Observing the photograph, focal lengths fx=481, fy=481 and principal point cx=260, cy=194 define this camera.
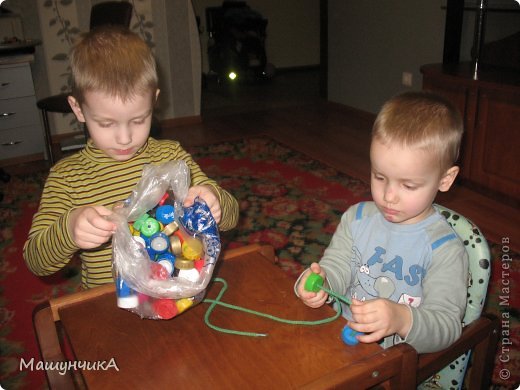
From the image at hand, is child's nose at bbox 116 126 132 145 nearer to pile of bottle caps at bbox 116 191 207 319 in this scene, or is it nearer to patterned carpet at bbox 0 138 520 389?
pile of bottle caps at bbox 116 191 207 319

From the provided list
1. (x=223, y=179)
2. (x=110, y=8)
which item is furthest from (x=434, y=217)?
(x=110, y=8)

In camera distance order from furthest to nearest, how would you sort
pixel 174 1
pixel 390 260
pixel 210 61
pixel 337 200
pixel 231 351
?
pixel 210 61 → pixel 174 1 → pixel 337 200 → pixel 390 260 → pixel 231 351

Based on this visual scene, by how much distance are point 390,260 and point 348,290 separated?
15 centimetres

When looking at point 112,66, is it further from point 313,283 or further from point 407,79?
point 407,79

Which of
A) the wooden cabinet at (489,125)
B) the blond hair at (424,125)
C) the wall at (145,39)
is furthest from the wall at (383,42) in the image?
the blond hair at (424,125)

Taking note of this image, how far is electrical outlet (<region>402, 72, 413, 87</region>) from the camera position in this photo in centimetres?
399

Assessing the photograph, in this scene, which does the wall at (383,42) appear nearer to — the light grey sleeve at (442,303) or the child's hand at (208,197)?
the light grey sleeve at (442,303)

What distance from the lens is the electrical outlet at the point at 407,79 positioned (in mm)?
3990

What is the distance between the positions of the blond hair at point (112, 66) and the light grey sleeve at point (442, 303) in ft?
2.26

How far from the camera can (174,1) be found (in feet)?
14.6

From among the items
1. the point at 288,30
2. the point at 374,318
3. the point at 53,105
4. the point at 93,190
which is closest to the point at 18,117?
the point at 53,105

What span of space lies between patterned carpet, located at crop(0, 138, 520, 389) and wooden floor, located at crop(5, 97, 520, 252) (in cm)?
18

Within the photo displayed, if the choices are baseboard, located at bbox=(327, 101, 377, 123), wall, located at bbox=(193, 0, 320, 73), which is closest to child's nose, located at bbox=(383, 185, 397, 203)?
baseboard, located at bbox=(327, 101, 377, 123)

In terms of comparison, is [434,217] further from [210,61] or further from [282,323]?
[210,61]
